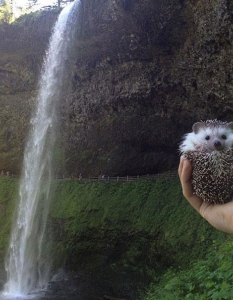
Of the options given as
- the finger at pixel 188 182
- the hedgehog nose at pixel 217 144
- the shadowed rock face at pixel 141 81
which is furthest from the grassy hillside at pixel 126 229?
the hedgehog nose at pixel 217 144

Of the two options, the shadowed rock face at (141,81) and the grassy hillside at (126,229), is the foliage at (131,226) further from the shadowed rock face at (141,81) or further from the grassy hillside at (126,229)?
the shadowed rock face at (141,81)

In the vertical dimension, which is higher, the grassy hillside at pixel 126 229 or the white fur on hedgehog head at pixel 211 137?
the white fur on hedgehog head at pixel 211 137

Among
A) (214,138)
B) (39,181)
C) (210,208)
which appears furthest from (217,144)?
(39,181)

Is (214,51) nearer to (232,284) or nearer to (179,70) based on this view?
(179,70)

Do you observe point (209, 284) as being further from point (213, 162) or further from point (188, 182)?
point (213, 162)

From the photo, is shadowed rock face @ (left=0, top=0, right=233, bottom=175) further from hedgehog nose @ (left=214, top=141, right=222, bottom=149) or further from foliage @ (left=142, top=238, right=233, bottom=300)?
hedgehog nose @ (left=214, top=141, right=222, bottom=149)
